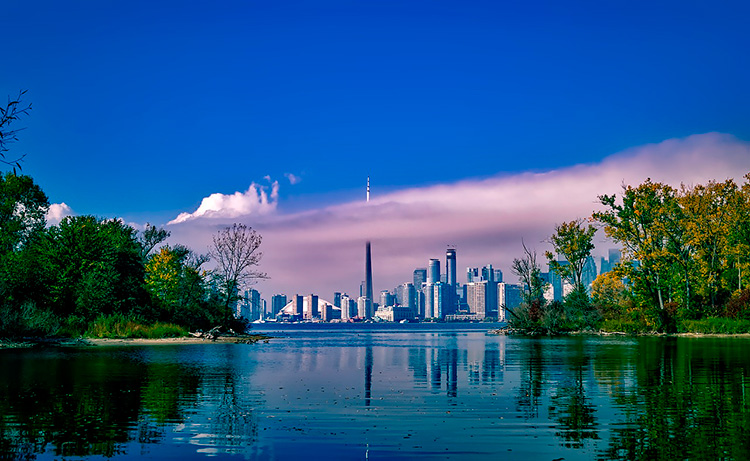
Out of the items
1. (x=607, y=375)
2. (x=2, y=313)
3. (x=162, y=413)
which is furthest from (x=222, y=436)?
(x=2, y=313)

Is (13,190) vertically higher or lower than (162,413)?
higher

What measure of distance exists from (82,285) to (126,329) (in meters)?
A: 6.71

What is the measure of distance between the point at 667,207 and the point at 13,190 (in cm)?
8534

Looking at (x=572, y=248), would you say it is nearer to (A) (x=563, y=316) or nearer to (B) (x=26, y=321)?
(A) (x=563, y=316)

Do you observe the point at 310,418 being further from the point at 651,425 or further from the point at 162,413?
the point at 651,425

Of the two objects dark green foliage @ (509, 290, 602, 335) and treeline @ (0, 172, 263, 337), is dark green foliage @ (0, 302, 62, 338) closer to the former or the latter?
treeline @ (0, 172, 263, 337)

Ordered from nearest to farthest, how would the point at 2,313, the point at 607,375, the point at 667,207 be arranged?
the point at 607,375, the point at 2,313, the point at 667,207

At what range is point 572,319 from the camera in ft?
328

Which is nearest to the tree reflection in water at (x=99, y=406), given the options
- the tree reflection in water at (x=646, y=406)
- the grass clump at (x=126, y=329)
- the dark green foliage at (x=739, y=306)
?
the tree reflection in water at (x=646, y=406)

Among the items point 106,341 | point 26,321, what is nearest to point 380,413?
point 26,321

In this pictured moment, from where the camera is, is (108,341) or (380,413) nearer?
(380,413)

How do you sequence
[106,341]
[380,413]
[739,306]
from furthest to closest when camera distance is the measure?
[739,306], [106,341], [380,413]

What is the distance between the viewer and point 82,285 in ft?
236

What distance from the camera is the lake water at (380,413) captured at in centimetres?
1499
